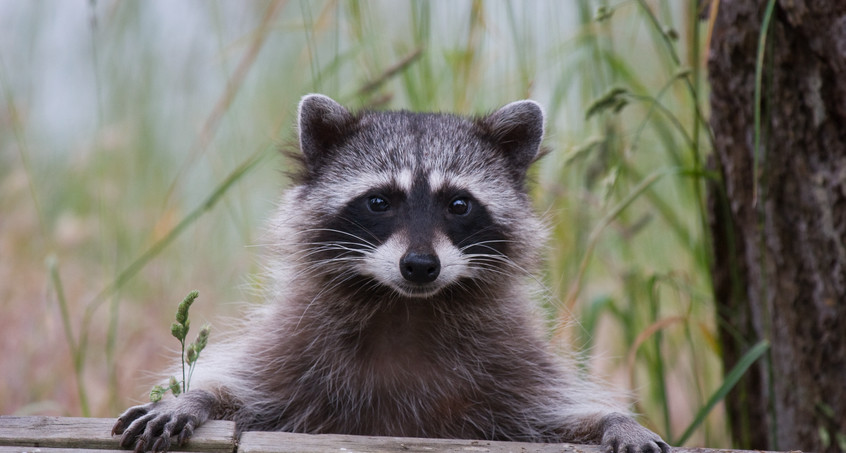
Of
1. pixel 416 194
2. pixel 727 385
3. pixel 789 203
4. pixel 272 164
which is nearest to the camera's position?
pixel 416 194

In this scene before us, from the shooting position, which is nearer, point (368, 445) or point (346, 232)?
point (368, 445)

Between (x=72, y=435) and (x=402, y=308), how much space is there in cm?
117

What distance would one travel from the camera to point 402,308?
2957 millimetres

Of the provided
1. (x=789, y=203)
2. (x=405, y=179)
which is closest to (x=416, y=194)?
(x=405, y=179)

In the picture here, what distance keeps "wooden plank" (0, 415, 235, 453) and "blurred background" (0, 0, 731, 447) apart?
0.98 meters

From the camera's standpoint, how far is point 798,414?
3.27 meters

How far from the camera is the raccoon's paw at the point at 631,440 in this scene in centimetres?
242

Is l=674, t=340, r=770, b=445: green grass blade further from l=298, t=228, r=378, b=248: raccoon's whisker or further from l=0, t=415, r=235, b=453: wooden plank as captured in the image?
l=0, t=415, r=235, b=453: wooden plank

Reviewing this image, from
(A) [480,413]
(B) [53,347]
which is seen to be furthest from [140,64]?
(A) [480,413]

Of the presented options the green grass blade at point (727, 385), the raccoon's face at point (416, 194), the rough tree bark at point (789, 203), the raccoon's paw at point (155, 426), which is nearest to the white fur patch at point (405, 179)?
the raccoon's face at point (416, 194)

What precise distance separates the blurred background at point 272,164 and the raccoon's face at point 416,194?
0.95ft

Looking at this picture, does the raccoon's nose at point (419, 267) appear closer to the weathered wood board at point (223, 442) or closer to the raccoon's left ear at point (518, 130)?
the weathered wood board at point (223, 442)

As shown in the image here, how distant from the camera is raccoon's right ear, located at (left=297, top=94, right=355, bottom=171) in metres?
3.13

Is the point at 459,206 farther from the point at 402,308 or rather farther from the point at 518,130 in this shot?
the point at 518,130
